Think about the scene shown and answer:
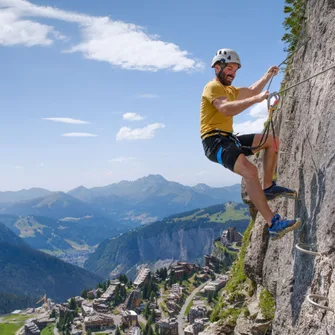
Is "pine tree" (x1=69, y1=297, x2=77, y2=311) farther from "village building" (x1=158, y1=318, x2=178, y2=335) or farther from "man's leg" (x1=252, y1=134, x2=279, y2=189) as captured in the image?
"man's leg" (x1=252, y1=134, x2=279, y2=189)

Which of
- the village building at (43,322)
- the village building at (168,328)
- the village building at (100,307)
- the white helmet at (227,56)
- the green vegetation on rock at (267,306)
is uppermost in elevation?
the white helmet at (227,56)

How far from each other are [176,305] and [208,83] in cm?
13006

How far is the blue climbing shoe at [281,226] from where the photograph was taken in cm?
870

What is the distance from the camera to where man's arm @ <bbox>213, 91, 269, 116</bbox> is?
8859 millimetres

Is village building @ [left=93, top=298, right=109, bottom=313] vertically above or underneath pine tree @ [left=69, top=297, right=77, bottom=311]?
above

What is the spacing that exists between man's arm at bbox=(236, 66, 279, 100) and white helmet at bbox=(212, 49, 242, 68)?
39.9 inches

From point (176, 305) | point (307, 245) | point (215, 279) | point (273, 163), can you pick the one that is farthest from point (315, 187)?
point (215, 279)

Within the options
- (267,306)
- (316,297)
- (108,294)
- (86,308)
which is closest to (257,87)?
(316,297)

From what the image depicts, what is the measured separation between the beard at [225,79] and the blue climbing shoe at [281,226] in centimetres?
389

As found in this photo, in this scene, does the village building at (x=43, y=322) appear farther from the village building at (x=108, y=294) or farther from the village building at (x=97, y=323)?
the village building at (x=97, y=323)

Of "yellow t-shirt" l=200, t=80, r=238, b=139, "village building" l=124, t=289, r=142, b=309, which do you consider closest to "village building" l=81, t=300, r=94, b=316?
"village building" l=124, t=289, r=142, b=309

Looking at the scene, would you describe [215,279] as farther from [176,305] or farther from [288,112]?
[288,112]

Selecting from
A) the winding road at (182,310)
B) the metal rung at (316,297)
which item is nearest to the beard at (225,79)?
the metal rung at (316,297)

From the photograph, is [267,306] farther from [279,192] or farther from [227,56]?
[227,56]
